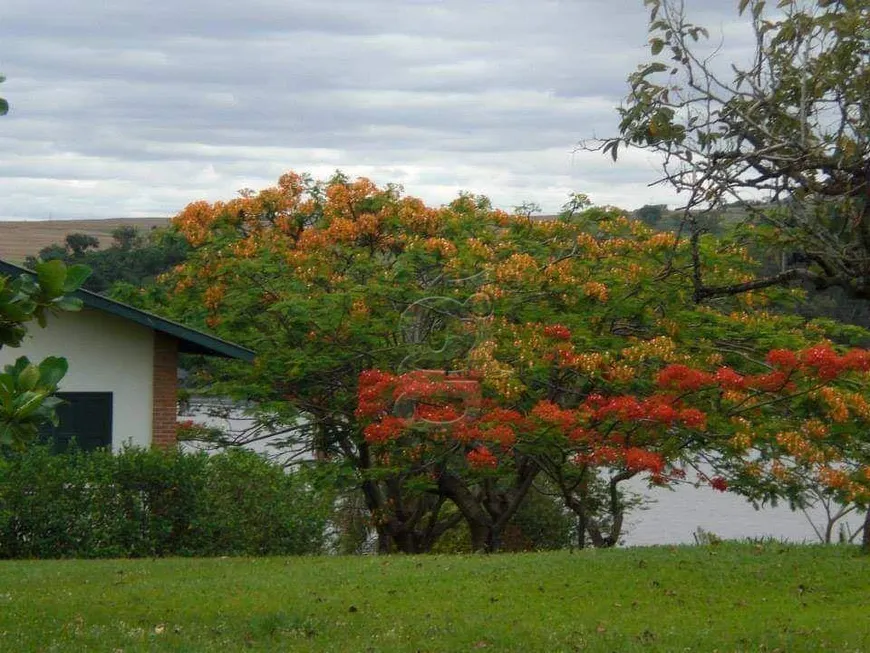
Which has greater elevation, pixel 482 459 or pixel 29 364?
pixel 29 364

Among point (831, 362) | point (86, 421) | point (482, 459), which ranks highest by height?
point (831, 362)

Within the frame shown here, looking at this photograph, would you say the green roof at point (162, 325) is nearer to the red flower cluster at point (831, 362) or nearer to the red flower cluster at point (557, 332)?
the red flower cluster at point (557, 332)

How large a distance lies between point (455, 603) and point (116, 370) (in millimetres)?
8836

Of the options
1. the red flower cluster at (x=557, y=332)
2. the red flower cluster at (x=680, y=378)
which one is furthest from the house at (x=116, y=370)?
the red flower cluster at (x=680, y=378)

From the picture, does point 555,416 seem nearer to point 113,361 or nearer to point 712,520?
point 113,361

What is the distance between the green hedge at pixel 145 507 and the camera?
50.5 ft

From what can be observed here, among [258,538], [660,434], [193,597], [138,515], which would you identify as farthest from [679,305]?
[193,597]

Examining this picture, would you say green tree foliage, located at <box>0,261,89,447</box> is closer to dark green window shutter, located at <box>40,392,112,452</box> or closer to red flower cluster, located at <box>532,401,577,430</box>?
red flower cluster, located at <box>532,401,577,430</box>

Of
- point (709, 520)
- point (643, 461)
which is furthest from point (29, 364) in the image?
point (709, 520)

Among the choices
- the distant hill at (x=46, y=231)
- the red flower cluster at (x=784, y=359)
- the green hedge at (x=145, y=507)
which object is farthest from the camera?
the distant hill at (x=46, y=231)

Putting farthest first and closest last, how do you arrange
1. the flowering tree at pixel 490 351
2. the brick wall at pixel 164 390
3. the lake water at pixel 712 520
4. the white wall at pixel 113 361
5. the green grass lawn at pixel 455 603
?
the lake water at pixel 712 520
the brick wall at pixel 164 390
the white wall at pixel 113 361
the flowering tree at pixel 490 351
the green grass lawn at pixel 455 603

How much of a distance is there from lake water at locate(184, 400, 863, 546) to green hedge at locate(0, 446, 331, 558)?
20.4 m

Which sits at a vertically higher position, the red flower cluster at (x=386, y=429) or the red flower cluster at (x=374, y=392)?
the red flower cluster at (x=374, y=392)

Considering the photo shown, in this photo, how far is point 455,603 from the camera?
11.1 meters
